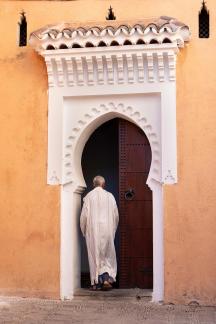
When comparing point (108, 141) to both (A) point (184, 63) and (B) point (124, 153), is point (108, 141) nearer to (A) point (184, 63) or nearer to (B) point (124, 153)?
(B) point (124, 153)

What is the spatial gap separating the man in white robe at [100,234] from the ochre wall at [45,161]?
418mm

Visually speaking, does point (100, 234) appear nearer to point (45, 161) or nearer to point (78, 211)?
point (78, 211)

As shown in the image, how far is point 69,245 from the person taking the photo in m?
8.05

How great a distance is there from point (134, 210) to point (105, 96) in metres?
1.47

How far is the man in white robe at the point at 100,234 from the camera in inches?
317

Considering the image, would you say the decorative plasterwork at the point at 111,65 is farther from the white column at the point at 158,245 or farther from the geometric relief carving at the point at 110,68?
the white column at the point at 158,245

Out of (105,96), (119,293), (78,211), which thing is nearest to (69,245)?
(78,211)

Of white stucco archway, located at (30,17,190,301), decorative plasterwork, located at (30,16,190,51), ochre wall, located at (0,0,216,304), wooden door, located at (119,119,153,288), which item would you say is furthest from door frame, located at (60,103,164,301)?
decorative plasterwork, located at (30,16,190,51)

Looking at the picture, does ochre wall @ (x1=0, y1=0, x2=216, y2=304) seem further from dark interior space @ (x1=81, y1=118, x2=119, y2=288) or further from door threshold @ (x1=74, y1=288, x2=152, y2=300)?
dark interior space @ (x1=81, y1=118, x2=119, y2=288)

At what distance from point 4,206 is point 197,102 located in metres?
2.68

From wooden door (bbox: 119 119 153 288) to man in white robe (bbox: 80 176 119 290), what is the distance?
0.55 feet

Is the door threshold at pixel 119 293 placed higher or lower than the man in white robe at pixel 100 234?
lower

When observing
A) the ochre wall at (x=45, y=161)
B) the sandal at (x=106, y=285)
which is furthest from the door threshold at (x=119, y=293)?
the ochre wall at (x=45, y=161)

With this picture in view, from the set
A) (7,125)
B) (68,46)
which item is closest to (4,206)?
A: (7,125)
